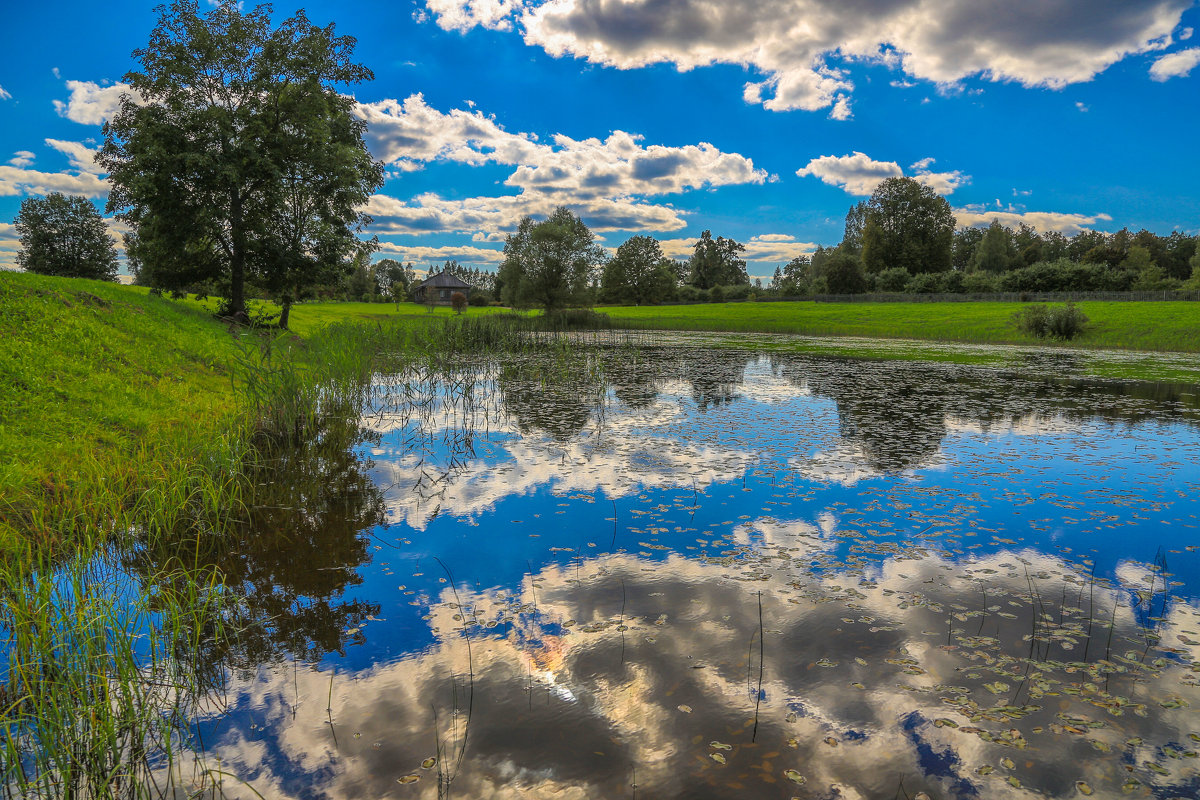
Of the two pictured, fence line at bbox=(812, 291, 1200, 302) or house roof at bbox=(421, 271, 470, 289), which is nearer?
fence line at bbox=(812, 291, 1200, 302)

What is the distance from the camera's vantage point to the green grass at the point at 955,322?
26.4 m

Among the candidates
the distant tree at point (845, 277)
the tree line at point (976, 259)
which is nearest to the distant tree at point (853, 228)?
the tree line at point (976, 259)

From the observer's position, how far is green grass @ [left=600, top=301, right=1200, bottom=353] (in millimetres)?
26391

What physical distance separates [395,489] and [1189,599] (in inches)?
288

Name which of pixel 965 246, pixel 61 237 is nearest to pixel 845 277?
pixel 965 246

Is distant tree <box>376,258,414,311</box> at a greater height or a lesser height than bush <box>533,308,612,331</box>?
greater

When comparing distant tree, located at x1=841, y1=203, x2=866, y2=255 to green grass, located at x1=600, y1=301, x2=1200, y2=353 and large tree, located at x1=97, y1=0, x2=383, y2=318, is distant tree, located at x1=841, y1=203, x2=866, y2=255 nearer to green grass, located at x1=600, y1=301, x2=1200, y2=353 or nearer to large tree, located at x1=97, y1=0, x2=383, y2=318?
green grass, located at x1=600, y1=301, x2=1200, y2=353

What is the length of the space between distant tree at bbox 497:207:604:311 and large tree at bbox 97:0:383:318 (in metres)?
20.0

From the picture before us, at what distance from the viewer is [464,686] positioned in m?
3.27

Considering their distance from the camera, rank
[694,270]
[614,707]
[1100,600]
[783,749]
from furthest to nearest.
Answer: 1. [694,270]
2. [1100,600]
3. [614,707]
4. [783,749]

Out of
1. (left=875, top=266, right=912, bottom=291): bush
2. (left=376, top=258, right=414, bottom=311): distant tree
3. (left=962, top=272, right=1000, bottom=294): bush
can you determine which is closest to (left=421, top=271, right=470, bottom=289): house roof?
(left=376, top=258, right=414, bottom=311): distant tree

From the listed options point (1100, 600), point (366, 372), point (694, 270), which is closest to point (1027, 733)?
point (1100, 600)

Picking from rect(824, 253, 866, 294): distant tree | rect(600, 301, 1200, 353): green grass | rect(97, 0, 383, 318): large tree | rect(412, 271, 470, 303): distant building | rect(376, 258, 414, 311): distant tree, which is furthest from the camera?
rect(376, 258, 414, 311): distant tree

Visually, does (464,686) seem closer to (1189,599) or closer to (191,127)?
(1189,599)
